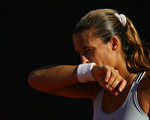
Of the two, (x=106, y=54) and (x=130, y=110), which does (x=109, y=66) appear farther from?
(x=130, y=110)

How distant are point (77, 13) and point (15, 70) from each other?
2.67 feet

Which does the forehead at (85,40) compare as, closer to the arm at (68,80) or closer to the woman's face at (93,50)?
the woman's face at (93,50)

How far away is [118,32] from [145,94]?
384 mm

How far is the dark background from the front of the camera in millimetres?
3392


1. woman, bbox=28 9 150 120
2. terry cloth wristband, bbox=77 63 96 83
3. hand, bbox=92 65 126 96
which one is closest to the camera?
hand, bbox=92 65 126 96

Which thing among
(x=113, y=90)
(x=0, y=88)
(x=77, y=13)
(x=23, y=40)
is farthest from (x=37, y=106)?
(x=113, y=90)

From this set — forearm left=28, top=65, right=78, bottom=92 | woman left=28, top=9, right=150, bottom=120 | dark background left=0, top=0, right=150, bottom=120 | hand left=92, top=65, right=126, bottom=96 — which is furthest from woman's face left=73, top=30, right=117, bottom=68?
dark background left=0, top=0, right=150, bottom=120

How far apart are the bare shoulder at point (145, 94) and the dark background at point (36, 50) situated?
169 centimetres

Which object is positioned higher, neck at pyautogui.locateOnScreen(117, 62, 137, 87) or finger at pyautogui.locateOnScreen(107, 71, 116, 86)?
finger at pyautogui.locateOnScreen(107, 71, 116, 86)

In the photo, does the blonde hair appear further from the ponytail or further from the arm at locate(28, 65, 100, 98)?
the arm at locate(28, 65, 100, 98)

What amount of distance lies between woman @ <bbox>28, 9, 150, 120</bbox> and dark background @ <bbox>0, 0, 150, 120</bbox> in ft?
4.77

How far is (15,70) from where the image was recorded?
358 centimetres

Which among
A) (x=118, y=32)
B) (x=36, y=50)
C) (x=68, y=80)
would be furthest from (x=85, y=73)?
(x=36, y=50)

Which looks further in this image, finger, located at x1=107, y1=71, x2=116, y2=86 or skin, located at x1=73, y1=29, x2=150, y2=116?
skin, located at x1=73, y1=29, x2=150, y2=116
